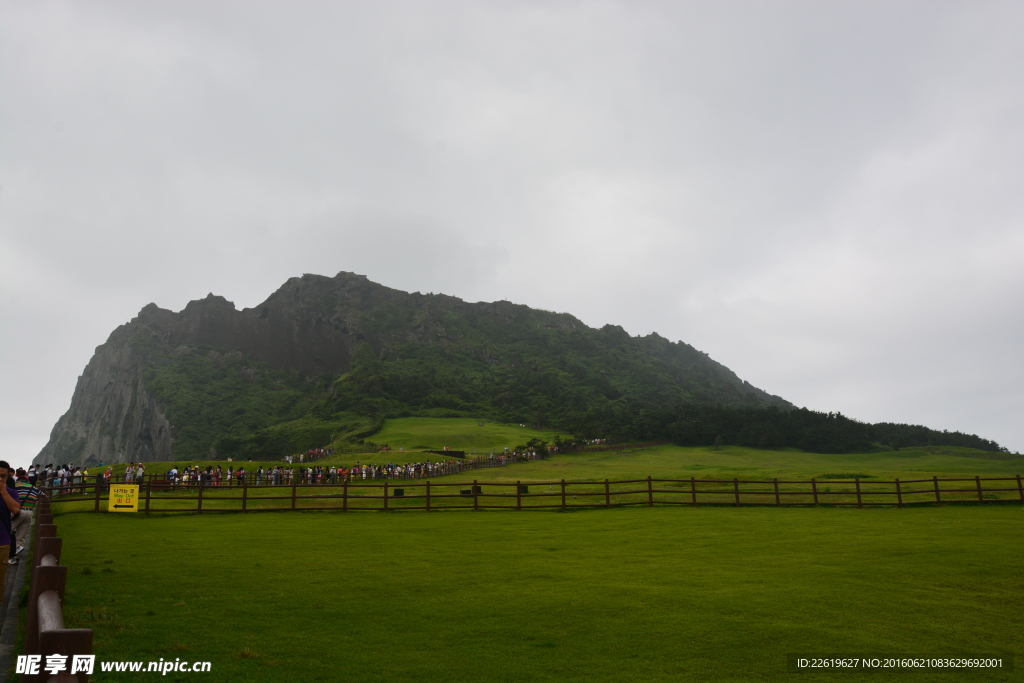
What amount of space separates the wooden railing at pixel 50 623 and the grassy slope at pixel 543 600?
11.8 feet

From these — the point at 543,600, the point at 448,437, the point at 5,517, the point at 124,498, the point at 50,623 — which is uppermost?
the point at 448,437

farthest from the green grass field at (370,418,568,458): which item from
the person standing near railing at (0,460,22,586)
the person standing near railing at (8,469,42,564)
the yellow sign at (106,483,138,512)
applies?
the person standing near railing at (0,460,22,586)

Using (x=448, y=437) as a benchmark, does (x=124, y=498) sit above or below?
below

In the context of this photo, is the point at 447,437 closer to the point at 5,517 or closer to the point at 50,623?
the point at 5,517

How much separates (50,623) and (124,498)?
2559 centimetres

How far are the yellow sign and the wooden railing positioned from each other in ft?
73.9

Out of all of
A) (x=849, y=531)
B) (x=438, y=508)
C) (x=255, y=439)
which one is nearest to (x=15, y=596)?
(x=438, y=508)

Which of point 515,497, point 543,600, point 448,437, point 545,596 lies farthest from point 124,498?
point 448,437

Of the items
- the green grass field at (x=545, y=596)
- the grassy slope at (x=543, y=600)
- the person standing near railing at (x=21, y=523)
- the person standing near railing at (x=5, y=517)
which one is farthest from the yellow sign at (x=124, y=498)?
the person standing near railing at (x=5, y=517)

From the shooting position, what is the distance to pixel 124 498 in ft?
83.5

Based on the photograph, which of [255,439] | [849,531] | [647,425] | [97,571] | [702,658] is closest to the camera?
[702,658]

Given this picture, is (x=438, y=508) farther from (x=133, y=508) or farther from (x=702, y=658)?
(x=702, y=658)

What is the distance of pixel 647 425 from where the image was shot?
11894cm

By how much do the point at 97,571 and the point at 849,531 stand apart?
2129cm
